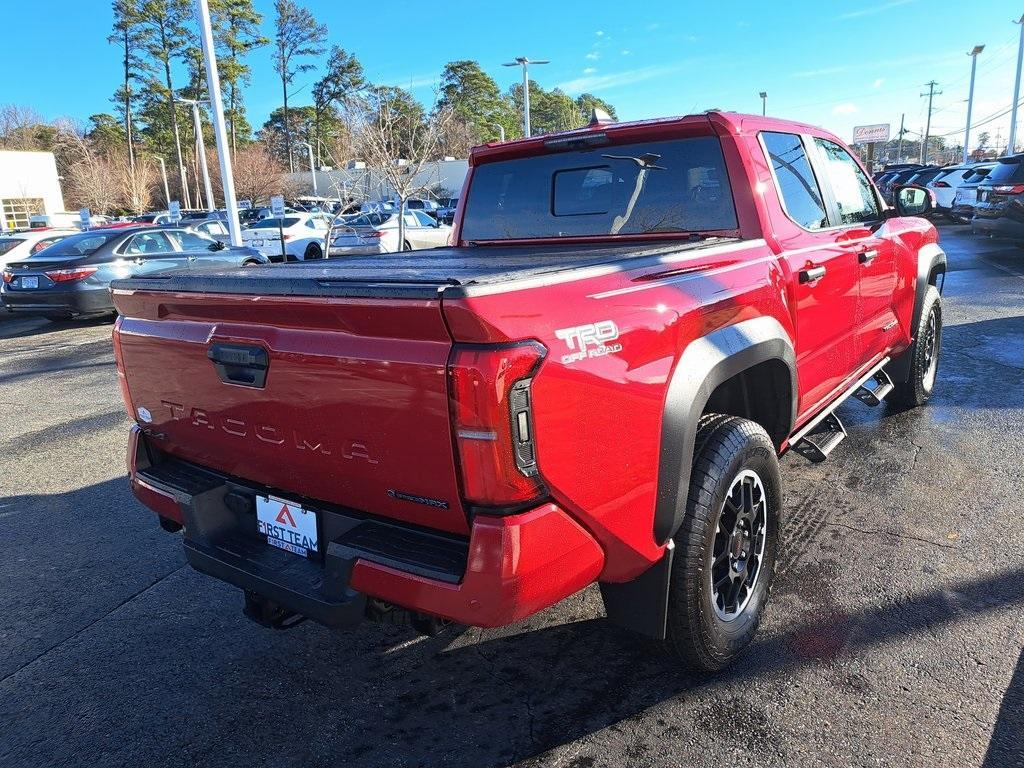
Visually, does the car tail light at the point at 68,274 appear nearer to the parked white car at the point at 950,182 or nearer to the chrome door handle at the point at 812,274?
the chrome door handle at the point at 812,274

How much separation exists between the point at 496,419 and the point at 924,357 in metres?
4.90

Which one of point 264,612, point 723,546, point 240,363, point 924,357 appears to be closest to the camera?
point 240,363

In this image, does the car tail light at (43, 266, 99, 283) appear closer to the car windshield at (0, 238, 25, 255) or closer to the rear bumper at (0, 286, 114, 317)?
the rear bumper at (0, 286, 114, 317)

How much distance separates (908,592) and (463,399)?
2.47m

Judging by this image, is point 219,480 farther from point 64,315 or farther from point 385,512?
point 64,315

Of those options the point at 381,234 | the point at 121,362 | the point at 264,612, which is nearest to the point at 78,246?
the point at 381,234

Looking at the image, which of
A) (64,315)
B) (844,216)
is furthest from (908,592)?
(64,315)

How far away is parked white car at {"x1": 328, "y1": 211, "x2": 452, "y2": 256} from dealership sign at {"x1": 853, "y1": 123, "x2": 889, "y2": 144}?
70.3m

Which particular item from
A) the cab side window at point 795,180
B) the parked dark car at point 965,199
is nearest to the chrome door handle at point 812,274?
the cab side window at point 795,180

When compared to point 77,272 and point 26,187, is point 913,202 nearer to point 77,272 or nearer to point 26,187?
point 77,272

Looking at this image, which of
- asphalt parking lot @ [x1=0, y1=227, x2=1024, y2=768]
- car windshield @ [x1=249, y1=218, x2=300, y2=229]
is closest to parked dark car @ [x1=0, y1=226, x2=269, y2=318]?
asphalt parking lot @ [x1=0, y1=227, x2=1024, y2=768]

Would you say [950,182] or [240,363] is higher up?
[950,182]

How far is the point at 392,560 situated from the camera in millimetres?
2045

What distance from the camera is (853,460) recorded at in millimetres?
4738
